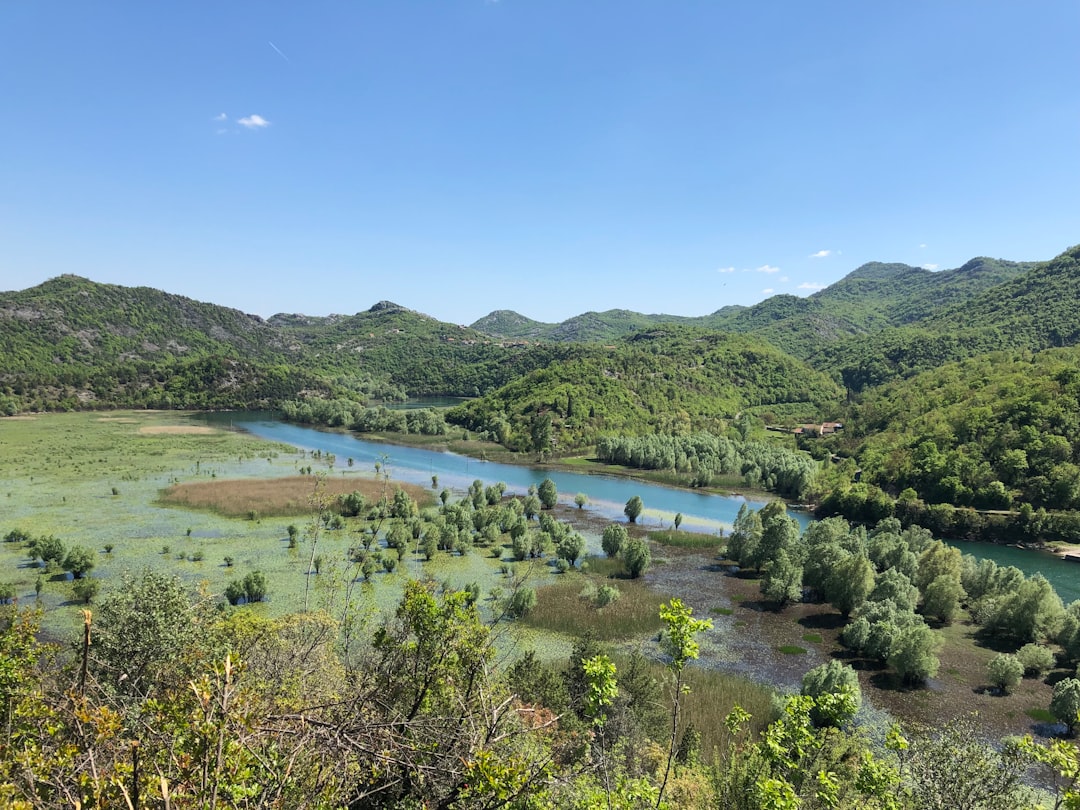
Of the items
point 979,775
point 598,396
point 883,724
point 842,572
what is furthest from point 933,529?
point 598,396

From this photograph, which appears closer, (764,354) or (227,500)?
(227,500)

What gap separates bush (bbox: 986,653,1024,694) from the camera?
3606 cm

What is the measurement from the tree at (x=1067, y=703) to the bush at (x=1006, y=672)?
3.08 meters

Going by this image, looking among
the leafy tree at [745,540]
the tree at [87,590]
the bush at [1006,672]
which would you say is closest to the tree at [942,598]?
the bush at [1006,672]

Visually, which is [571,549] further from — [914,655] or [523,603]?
[914,655]

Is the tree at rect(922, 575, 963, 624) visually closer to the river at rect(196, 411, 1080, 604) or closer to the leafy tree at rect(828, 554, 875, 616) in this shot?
the leafy tree at rect(828, 554, 875, 616)

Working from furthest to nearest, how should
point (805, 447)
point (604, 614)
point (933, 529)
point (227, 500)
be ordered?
point (805, 447)
point (933, 529)
point (227, 500)
point (604, 614)

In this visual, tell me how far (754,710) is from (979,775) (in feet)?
60.2

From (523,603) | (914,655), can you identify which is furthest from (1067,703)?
(523,603)

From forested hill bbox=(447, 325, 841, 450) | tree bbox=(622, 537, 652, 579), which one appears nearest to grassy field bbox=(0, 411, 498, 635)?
tree bbox=(622, 537, 652, 579)

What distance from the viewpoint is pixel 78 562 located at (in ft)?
142

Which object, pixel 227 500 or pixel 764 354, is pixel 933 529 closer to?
pixel 227 500

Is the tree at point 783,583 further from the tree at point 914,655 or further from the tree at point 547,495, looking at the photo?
the tree at point 547,495

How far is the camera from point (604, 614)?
145 feet
